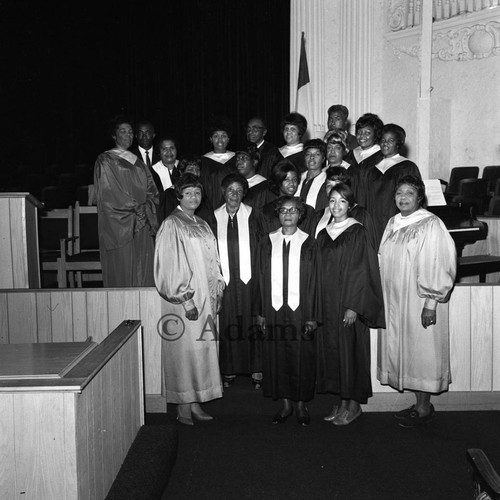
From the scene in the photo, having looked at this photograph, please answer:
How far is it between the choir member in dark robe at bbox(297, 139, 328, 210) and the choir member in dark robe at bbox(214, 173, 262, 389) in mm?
507

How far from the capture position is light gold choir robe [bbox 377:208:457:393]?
4.02 meters

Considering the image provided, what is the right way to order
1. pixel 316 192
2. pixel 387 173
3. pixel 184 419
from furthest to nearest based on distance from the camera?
pixel 387 173 < pixel 316 192 < pixel 184 419

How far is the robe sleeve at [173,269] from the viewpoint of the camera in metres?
4.05

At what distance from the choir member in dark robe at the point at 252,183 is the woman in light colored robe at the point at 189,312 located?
0.77 m

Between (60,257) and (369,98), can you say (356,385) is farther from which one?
(369,98)

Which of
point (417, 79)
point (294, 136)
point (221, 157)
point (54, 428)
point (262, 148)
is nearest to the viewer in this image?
point (54, 428)

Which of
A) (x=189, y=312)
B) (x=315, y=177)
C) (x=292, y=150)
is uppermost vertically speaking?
(x=292, y=150)

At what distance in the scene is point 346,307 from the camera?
13.3 ft

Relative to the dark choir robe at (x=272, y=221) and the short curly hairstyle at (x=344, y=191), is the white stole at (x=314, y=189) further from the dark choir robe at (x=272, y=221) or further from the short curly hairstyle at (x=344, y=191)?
the short curly hairstyle at (x=344, y=191)

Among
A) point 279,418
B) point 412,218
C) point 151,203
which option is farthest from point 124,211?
point 412,218

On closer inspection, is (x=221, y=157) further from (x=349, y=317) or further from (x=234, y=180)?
(x=349, y=317)

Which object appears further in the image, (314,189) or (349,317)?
(314,189)

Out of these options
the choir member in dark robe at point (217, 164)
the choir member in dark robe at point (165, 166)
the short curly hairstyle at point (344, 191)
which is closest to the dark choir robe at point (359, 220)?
the short curly hairstyle at point (344, 191)

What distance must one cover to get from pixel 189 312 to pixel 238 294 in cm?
63
